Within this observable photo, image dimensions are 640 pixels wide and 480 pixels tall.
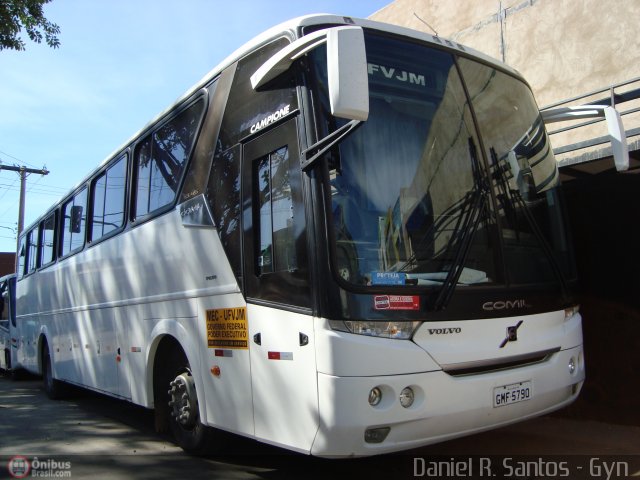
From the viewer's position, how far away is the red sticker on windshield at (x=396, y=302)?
11.8 feet

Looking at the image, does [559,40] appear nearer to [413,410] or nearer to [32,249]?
[413,410]

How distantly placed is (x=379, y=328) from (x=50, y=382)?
8.48 meters

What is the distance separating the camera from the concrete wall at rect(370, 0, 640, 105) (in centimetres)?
1069

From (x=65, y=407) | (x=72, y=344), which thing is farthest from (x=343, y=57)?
(x=65, y=407)

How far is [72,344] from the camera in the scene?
8.52 m

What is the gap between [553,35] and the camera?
1179cm

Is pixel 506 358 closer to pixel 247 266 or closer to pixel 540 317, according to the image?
pixel 540 317

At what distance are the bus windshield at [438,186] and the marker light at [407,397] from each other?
2.16ft

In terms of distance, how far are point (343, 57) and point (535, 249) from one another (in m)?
2.15

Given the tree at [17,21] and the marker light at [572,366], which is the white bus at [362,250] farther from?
the tree at [17,21]

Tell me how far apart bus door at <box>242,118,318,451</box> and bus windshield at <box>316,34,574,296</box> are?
0.30 metres

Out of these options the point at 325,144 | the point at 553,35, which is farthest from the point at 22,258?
the point at 553,35

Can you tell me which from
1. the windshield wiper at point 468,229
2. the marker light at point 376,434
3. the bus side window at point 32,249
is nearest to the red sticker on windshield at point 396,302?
the windshield wiper at point 468,229

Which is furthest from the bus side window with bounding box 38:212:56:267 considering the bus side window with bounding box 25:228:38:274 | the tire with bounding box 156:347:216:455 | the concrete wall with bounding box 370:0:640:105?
the concrete wall with bounding box 370:0:640:105
